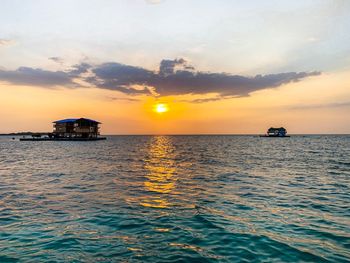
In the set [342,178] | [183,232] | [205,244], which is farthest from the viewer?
[342,178]

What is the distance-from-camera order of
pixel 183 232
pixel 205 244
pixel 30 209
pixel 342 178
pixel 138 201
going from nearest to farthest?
1. pixel 205 244
2. pixel 183 232
3. pixel 30 209
4. pixel 138 201
5. pixel 342 178

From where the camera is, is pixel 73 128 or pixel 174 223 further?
pixel 73 128

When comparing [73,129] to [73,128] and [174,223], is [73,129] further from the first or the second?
[174,223]

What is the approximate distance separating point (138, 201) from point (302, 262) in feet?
34.1

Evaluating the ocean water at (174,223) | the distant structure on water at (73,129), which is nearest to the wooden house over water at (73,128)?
the distant structure on water at (73,129)

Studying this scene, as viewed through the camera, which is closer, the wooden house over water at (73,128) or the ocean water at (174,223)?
the ocean water at (174,223)

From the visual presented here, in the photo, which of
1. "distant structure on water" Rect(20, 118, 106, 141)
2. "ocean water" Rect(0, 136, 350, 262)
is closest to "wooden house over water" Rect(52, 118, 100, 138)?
"distant structure on water" Rect(20, 118, 106, 141)

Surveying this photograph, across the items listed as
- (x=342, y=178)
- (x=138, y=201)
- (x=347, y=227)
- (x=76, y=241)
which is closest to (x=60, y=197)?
(x=138, y=201)

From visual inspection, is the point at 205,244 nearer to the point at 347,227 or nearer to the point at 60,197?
the point at 347,227

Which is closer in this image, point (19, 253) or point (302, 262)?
point (302, 262)

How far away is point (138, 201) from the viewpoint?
16.5 metres

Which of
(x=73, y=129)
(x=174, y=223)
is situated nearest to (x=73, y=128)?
(x=73, y=129)

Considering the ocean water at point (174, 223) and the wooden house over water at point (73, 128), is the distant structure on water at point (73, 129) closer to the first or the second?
the wooden house over water at point (73, 128)

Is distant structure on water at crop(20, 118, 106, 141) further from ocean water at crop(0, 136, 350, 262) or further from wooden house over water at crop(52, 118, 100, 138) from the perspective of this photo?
ocean water at crop(0, 136, 350, 262)
